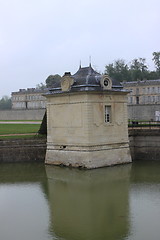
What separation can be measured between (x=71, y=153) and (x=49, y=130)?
2.27 metres

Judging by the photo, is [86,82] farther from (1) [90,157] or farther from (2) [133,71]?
(2) [133,71]

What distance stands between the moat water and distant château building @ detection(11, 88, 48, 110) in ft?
195

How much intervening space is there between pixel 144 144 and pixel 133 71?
51520 mm

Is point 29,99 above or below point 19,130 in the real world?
above

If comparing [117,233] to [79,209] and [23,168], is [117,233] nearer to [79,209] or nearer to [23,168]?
[79,209]

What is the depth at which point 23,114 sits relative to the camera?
56656mm

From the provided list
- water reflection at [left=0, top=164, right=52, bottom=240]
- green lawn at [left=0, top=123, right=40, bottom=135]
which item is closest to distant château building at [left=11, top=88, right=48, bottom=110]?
green lawn at [left=0, top=123, right=40, bottom=135]

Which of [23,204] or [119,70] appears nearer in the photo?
[23,204]

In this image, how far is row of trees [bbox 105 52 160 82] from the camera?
7206cm

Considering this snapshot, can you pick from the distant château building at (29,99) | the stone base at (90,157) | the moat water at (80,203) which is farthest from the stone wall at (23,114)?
the moat water at (80,203)

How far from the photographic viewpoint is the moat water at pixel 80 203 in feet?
35.9

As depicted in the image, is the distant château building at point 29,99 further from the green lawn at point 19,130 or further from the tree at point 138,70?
the green lawn at point 19,130

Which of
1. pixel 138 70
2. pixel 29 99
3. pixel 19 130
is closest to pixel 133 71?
pixel 138 70

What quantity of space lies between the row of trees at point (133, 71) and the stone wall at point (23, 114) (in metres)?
24.1
